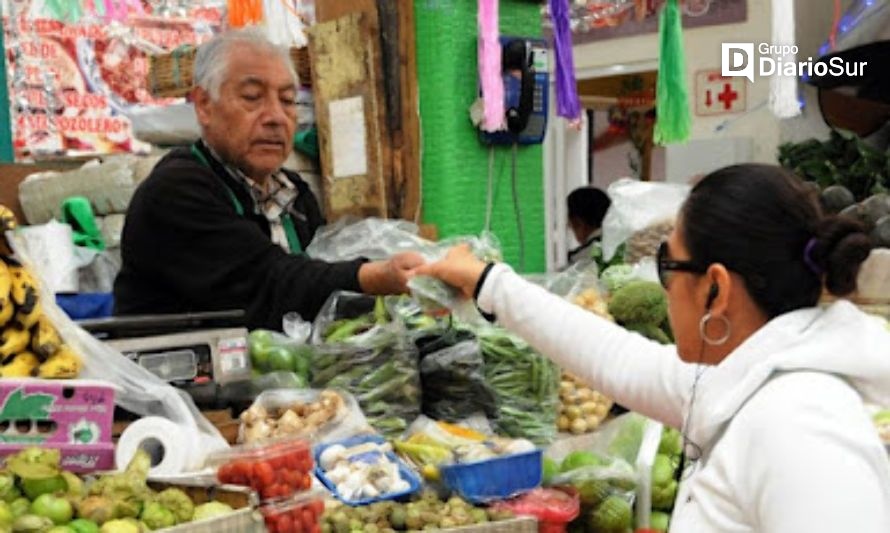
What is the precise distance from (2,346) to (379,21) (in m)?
2.16

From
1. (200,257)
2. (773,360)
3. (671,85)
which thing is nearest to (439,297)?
(200,257)

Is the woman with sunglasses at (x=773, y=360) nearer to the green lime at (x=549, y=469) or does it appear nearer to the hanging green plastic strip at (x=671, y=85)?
the green lime at (x=549, y=469)

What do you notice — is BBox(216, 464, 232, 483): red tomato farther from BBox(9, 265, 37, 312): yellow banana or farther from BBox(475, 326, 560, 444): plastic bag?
BBox(475, 326, 560, 444): plastic bag

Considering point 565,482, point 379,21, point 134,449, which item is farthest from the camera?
point 379,21

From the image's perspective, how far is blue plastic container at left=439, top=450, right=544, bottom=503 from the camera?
84.9 inches

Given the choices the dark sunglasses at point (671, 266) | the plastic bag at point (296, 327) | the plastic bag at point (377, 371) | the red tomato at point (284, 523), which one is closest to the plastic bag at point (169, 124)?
the plastic bag at point (296, 327)

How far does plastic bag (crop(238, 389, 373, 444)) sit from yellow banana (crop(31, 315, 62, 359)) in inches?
16.2

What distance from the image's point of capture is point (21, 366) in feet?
6.70

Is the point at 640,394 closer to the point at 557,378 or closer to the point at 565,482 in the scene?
the point at 565,482

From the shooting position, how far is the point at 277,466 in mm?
1861

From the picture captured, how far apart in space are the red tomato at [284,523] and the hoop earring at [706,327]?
0.75 m

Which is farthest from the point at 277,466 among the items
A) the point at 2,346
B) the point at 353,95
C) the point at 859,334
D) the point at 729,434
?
the point at 353,95

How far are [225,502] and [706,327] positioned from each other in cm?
83

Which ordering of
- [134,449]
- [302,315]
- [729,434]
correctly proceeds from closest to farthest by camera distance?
[729,434]
[134,449]
[302,315]
